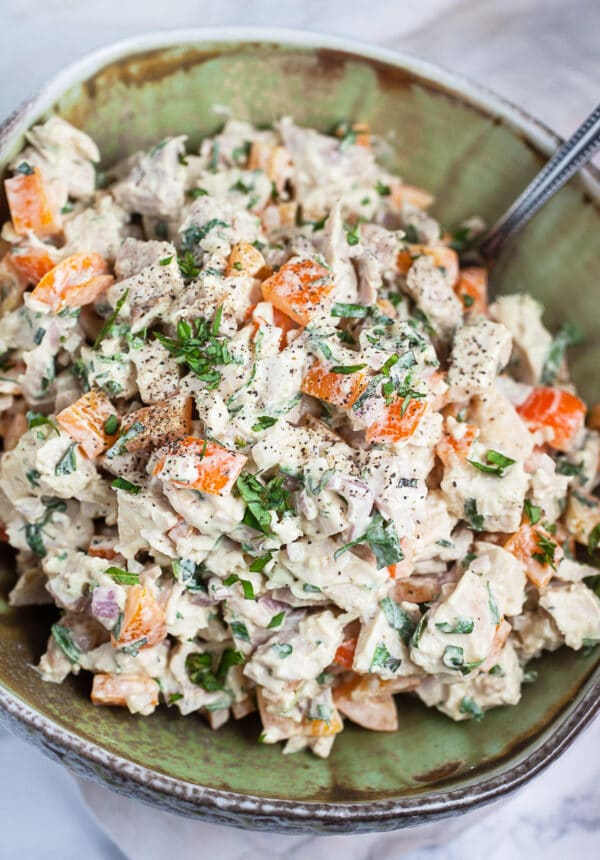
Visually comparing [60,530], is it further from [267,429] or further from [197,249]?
[197,249]

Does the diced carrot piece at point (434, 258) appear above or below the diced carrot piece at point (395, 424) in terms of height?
above

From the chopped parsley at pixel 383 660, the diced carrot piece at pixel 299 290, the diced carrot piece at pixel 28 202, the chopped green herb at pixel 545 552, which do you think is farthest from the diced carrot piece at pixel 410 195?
the chopped parsley at pixel 383 660

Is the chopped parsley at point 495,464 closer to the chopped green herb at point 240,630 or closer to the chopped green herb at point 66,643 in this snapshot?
the chopped green herb at point 240,630

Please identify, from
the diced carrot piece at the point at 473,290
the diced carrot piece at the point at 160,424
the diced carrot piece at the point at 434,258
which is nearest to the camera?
the diced carrot piece at the point at 160,424

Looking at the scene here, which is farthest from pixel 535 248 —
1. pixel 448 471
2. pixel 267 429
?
pixel 267 429

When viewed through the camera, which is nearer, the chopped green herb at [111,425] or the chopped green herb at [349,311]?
the chopped green herb at [111,425]

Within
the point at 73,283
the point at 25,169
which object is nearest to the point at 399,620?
the point at 73,283
